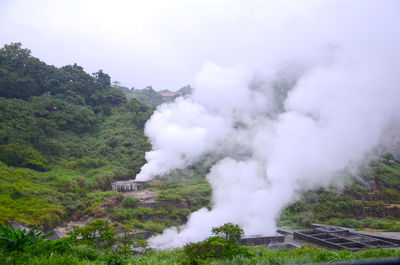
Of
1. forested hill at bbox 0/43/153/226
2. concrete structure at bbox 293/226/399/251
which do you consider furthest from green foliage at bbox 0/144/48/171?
concrete structure at bbox 293/226/399/251

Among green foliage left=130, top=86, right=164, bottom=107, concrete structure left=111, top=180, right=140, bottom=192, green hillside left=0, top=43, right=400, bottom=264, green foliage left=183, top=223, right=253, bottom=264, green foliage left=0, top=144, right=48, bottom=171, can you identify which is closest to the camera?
green foliage left=183, top=223, right=253, bottom=264

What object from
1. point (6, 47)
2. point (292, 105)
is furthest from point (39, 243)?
point (6, 47)

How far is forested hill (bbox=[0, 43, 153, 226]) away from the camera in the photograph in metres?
14.3

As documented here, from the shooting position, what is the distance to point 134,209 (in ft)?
48.9

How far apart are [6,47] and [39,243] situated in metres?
29.4

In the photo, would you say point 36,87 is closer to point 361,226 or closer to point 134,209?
point 134,209

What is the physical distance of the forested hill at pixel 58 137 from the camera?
1429 centimetres

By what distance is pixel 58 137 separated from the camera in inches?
931

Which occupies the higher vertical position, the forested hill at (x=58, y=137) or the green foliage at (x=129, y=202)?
the forested hill at (x=58, y=137)

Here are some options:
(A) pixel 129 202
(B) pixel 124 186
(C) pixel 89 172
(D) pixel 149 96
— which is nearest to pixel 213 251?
(A) pixel 129 202

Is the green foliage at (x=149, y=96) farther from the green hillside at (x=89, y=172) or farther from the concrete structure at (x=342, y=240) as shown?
the concrete structure at (x=342, y=240)

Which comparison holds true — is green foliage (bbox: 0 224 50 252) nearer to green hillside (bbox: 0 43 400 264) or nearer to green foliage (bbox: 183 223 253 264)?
green hillside (bbox: 0 43 400 264)

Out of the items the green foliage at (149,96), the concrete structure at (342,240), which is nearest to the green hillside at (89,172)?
the concrete structure at (342,240)

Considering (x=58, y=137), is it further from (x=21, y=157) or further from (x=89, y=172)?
(x=21, y=157)
